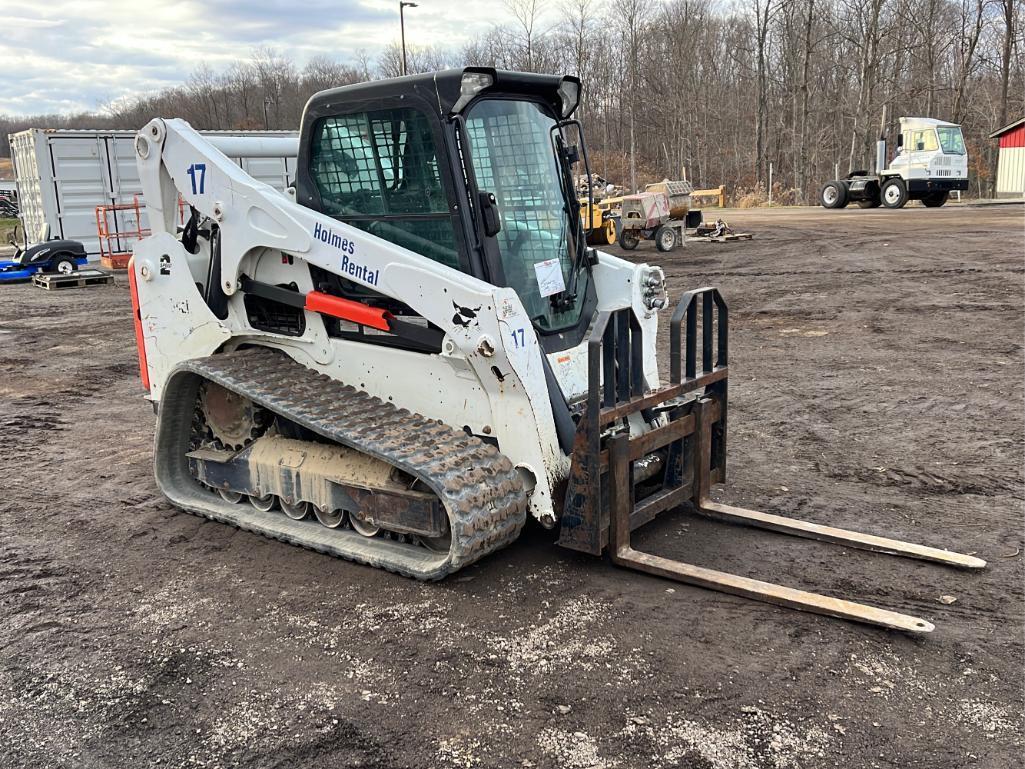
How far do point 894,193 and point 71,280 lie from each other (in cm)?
2346

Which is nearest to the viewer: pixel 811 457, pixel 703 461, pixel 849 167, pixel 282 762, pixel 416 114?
pixel 282 762

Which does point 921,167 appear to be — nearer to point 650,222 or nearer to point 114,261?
point 650,222

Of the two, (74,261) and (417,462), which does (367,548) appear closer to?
(417,462)

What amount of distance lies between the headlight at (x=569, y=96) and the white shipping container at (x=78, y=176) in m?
15.7

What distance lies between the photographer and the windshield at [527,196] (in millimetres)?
4770

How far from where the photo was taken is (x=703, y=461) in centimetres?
515

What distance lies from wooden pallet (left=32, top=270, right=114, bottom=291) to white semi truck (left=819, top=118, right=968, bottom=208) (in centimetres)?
2253

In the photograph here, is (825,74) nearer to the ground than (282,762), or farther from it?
farther from it

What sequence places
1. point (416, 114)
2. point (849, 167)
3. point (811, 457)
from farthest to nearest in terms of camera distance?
point (849, 167) → point (811, 457) → point (416, 114)

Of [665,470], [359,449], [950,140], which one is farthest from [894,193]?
[359,449]

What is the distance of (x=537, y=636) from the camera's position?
397 cm

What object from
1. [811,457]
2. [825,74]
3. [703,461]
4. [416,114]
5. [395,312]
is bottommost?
[811,457]

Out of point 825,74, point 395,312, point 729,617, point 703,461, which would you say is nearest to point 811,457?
point 703,461

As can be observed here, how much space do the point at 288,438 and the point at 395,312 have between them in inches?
42.2
